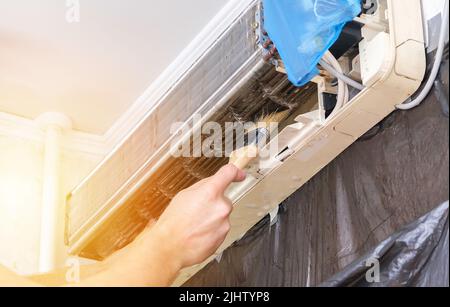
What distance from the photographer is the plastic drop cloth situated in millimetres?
1050

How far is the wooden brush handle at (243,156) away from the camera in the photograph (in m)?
1.35

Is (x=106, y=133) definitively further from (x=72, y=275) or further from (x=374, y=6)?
(x=374, y=6)

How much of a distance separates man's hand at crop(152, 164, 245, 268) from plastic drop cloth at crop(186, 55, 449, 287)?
0.20 metres

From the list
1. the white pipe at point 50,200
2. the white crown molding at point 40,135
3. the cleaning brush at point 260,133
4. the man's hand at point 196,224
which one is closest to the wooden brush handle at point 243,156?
the cleaning brush at point 260,133

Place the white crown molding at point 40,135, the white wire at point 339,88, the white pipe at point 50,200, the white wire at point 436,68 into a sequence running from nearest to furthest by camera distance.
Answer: the white wire at point 436,68 < the white wire at point 339,88 < the white pipe at point 50,200 < the white crown molding at point 40,135

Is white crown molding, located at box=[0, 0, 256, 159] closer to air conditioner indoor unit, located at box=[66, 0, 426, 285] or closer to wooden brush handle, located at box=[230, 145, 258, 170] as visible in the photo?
air conditioner indoor unit, located at box=[66, 0, 426, 285]

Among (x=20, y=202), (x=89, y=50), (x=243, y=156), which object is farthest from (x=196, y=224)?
(x=20, y=202)

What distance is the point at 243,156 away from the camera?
135cm

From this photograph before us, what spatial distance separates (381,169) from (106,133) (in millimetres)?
1086

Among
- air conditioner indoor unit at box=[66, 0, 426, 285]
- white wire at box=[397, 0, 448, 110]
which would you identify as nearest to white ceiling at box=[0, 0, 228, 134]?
air conditioner indoor unit at box=[66, 0, 426, 285]

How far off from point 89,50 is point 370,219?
93 cm

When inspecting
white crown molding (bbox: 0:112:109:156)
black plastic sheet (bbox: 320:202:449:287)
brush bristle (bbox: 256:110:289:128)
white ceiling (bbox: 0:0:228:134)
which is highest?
white ceiling (bbox: 0:0:228:134)

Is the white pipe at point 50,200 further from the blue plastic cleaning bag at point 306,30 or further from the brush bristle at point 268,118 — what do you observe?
the blue plastic cleaning bag at point 306,30

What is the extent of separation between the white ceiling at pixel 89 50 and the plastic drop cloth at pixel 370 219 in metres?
0.56
